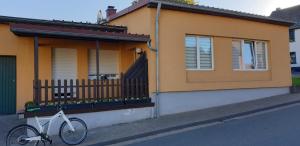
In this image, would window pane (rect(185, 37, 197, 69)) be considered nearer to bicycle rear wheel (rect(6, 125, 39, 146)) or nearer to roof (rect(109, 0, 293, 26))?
roof (rect(109, 0, 293, 26))

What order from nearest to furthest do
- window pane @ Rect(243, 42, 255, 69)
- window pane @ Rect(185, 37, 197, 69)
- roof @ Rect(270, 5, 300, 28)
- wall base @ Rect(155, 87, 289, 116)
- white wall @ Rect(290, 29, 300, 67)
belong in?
wall base @ Rect(155, 87, 289, 116)
window pane @ Rect(185, 37, 197, 69)
window pane @ Rect(243, 42, 255, 69)
white wall @ Rect(290, 29, 300, 67)
roof @ Rect(270, 5, 300, 28)

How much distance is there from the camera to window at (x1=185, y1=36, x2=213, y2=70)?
43.9 feet

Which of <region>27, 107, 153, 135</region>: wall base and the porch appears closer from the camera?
the porch

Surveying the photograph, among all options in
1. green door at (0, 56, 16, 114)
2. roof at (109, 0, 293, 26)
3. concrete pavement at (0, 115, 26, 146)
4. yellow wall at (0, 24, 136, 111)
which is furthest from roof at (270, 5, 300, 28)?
concrete pavement at (0, 115, 26, 146)

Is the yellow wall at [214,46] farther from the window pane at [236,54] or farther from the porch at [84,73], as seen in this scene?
the porch at [84,73]

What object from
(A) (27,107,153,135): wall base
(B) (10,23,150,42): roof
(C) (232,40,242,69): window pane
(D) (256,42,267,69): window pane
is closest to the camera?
(B) (10,23,150,42): roof

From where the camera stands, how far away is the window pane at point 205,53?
45.0 feet

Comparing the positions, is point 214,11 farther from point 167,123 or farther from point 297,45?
point 297,45

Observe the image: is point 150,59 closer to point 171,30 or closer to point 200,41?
point 171,30

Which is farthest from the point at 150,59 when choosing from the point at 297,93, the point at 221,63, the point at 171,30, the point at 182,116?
the point at 297,93

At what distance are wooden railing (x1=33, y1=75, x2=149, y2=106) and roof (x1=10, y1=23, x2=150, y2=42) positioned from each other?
1441 mm

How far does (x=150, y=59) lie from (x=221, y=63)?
3.60 m

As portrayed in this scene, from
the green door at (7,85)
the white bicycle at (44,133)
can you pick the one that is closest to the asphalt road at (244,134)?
the white bicycle at (44,133)

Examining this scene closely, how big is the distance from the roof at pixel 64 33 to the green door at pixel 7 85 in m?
2.73
